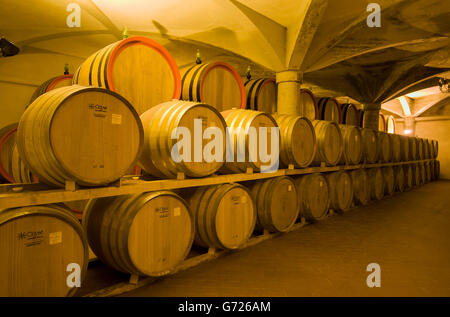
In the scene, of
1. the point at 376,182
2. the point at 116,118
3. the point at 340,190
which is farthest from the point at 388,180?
the point at 116,118

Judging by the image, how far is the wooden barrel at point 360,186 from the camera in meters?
6.90

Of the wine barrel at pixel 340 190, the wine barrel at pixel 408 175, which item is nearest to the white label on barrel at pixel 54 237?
the wine barrel at pixel 340 190

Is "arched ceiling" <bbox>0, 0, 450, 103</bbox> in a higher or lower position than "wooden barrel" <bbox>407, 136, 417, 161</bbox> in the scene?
higher

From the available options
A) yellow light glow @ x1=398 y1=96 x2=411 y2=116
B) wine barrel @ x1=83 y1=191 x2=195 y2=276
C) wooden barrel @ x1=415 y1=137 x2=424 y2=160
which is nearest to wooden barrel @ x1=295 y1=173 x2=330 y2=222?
wine barrel @ x1=83 y1=191 x2=195 y2=276

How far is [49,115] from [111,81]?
4.18 ft

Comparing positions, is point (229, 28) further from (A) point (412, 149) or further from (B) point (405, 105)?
(B) point (405, 105)

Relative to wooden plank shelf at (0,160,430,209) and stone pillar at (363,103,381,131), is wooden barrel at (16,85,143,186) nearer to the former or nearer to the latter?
wooden plank shelf at (0,160,430,209)

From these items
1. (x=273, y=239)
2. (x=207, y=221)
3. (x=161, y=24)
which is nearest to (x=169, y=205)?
(x=207, y=221)

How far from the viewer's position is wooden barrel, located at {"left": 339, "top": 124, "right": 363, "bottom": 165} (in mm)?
6320

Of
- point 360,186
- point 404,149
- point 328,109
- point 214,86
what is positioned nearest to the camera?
point 214,86

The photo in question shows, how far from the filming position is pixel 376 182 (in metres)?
7.79

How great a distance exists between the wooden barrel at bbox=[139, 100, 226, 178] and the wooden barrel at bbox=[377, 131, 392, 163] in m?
5.76

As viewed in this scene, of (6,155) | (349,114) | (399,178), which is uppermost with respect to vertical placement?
(349,114)

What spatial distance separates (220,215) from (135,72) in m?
1.94
